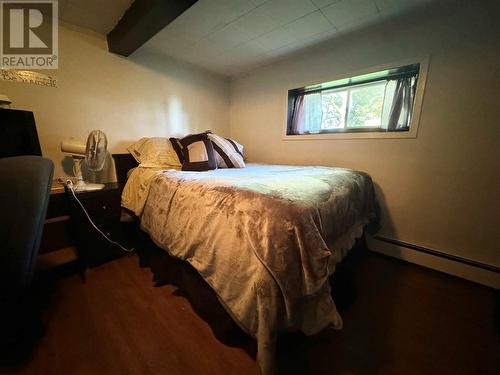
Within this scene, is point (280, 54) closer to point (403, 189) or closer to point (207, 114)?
point (207, 114)

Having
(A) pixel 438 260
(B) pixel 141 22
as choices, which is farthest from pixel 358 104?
(B) pixel 141 22

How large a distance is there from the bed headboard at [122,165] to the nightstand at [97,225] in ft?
1.26

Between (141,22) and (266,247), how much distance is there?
6.63ft

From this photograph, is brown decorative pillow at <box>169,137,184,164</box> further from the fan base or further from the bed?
the bed

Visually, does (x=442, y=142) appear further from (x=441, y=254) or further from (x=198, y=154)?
(x=198, y=154)

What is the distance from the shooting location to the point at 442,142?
1.75 meters

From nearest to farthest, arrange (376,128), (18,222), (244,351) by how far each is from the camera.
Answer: (18,222)
(244,351)
(376,128)

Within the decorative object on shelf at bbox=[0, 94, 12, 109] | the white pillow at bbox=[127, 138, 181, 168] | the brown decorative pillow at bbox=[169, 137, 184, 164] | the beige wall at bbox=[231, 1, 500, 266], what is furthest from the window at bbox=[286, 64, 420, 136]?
the decorative object on shelf at bbox=[0, 94, 12, 109]

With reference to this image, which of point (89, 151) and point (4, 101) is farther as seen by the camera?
point (89, 151)

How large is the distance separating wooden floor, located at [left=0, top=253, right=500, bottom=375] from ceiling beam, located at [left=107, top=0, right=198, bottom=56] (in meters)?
2.09

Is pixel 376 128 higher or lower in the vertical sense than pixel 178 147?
higher

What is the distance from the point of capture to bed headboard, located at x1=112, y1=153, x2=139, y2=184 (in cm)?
226

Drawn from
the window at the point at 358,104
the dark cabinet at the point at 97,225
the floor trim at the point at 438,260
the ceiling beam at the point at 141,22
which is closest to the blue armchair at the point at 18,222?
the dark cabinet at the point at 97,225

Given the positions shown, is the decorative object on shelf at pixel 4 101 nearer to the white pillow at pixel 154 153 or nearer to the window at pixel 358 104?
the white pillow at pixel 154 153
